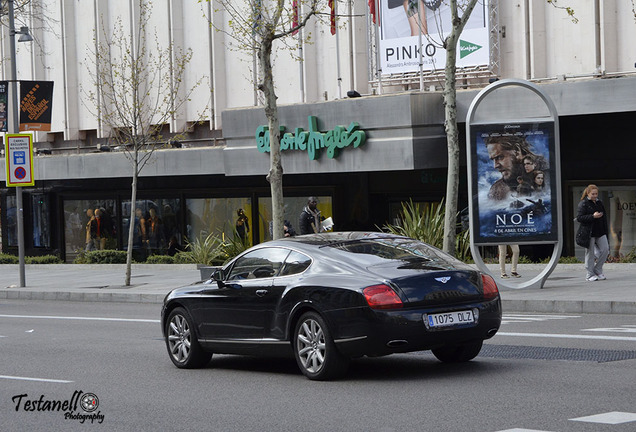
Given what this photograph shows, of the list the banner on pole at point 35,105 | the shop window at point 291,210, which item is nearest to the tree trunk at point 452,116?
the shop window at point 291,210

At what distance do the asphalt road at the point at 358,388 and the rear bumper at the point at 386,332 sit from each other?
13.3 inches

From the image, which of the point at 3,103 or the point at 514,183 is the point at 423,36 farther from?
the point at 3,103

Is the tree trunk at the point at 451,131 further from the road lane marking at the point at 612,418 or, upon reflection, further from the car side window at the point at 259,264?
the road lane marking at the point at 612,418

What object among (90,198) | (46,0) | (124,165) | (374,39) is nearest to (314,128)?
(374,39)

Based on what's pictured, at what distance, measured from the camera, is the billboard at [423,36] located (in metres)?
28.1

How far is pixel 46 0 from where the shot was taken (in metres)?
41.2

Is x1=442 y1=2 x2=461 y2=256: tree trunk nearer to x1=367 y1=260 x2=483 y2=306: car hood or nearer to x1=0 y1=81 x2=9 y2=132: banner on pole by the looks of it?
x1=367 y1=260 x2=483 y2=306: car hood

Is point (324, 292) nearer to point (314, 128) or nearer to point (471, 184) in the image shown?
point (471, 184)

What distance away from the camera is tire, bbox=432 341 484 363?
10.8 metres

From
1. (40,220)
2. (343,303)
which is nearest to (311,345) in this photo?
(343,303)

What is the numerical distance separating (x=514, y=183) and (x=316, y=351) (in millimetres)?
9563

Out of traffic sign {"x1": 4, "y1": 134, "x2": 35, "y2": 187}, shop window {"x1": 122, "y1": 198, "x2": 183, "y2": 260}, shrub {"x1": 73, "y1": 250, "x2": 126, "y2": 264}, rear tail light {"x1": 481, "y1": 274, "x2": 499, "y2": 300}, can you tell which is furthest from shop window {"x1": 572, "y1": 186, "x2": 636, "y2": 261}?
rear tail light {"x1": 481, "y1": 274, "x2": 499, "y2": 300}

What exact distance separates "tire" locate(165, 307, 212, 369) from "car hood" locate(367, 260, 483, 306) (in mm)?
2629

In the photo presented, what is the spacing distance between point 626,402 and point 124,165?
29.3 meters
